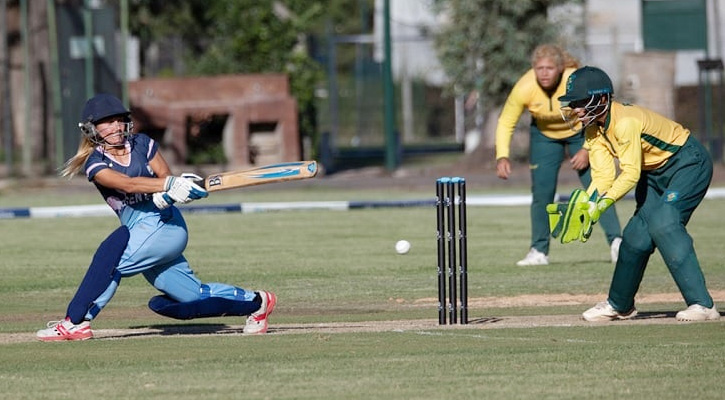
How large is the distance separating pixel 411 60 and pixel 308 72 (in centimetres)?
1285

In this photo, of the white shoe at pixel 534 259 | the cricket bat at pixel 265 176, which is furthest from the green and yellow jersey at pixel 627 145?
the white shoe at pixel 534 259

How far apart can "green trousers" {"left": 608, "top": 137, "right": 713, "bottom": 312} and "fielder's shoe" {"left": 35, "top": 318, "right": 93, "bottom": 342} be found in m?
3.80

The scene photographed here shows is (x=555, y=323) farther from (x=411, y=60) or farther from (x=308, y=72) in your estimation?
(x=411, y=60)

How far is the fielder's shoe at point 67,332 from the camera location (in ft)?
31.8

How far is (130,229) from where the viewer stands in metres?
9.55

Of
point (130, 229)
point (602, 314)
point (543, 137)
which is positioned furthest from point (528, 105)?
point (130, 229)

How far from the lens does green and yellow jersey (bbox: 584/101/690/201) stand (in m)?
9.81

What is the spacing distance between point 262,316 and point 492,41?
21466 mm

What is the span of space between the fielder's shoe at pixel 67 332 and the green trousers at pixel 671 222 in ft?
12.5

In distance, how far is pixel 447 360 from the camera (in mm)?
8609

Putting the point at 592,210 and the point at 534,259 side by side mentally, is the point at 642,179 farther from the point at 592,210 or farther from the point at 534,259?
the point at 534,259

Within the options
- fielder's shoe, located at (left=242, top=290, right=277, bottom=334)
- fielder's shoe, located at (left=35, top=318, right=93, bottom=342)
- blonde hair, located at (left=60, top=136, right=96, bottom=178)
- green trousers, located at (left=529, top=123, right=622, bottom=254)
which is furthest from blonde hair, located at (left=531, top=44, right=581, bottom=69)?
fielder's shoe, located at (left=35, top=318, right=93, bottom=342)

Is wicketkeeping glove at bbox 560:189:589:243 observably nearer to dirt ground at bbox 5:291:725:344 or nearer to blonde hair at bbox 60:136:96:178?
dirt ground at bbox 5:291:725:344

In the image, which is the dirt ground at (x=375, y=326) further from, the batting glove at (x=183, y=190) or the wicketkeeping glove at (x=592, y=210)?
the batting glove at (x=183, y=190)
